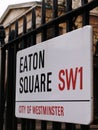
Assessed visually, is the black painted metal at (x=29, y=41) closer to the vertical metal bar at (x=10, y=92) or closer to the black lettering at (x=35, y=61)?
the vertical metal bar at (x=10, y=92)

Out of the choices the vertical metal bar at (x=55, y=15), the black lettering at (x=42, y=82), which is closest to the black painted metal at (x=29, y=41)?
the vertical metal bar at (x=55, y=15)

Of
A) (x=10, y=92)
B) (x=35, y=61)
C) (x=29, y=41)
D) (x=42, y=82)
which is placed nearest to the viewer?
(x=42, y=82)

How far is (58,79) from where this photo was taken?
10.2 feet

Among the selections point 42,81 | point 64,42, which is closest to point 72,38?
point 64,42

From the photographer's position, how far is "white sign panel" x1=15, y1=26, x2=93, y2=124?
2.79 meters

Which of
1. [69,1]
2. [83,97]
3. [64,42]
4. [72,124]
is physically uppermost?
[69,1]

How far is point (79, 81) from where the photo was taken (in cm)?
285

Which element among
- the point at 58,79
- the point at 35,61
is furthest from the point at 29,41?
the point at 58,79

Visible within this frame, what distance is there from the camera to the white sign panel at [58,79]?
9.14 ft

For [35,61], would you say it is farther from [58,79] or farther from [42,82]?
[58,79]

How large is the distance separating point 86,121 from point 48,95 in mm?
593

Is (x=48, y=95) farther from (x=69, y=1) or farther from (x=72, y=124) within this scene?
(x=69, y=1)

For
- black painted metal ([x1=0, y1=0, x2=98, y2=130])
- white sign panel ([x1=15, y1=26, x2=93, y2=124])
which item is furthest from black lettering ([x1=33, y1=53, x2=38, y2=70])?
black painted metal ([x1=0, y1=0, x2=98, y2=130])

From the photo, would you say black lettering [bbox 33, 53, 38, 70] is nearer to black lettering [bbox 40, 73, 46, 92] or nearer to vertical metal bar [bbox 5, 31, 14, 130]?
black lettering [bbox 40, 73, 46, 92]
